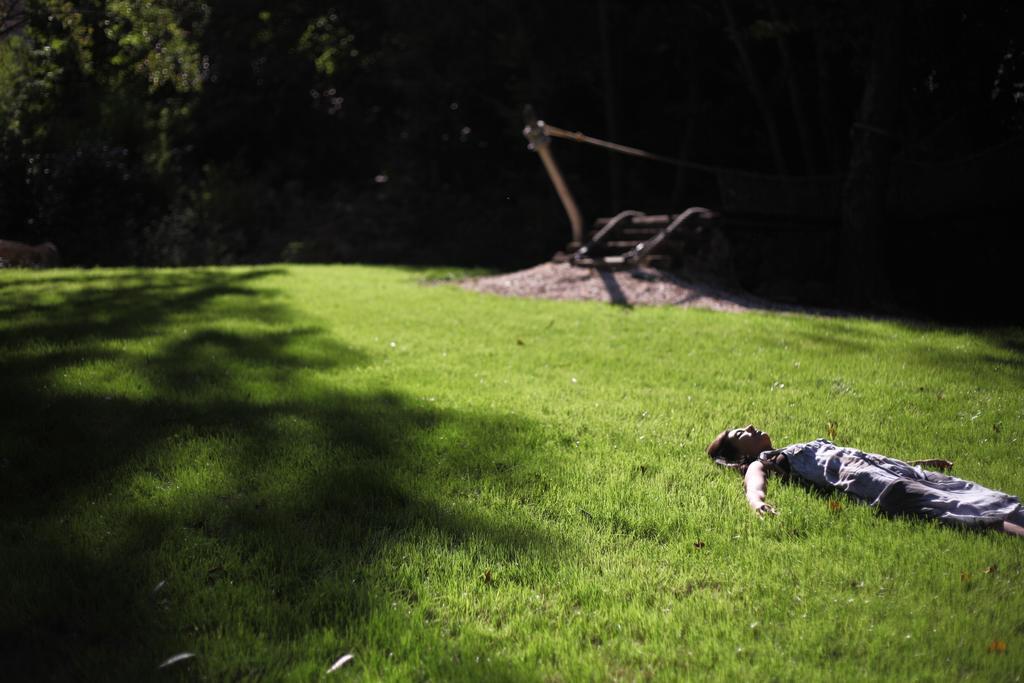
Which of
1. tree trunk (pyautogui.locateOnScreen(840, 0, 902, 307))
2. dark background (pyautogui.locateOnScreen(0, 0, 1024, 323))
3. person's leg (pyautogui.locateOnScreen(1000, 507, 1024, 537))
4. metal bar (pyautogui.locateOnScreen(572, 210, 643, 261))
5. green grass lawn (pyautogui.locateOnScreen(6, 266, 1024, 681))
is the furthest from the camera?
metal bar (pyautogui.locateOnScreen(572, 210, 643, 261))

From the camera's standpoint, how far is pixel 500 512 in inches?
122

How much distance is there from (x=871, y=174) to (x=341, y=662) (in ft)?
30.4

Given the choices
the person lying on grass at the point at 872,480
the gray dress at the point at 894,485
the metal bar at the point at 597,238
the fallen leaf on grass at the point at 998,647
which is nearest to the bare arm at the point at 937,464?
the person lying on grass at the point at 872,480

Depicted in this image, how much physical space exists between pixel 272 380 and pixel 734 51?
1204 cm

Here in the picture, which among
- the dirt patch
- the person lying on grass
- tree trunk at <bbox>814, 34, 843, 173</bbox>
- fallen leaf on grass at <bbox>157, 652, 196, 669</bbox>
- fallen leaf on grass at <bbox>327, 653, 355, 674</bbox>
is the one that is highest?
tree trunk at <bbox>814, 34, 843, 173</bbox>

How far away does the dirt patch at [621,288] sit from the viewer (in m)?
8.70

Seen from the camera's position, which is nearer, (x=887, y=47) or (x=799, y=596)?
(x=799, y=596)

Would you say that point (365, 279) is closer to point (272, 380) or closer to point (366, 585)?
point (272, 380)

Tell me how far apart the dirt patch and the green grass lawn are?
2.54 metres

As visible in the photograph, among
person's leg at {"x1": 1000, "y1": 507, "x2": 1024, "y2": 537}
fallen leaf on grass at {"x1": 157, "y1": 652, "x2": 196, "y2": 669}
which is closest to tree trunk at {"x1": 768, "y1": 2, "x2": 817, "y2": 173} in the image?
person's leg at {"x1": 1000, "y1": 507, "x2": 1024, "y2": 537}

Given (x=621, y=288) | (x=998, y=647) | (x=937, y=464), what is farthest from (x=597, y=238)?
(x=998, y=647)

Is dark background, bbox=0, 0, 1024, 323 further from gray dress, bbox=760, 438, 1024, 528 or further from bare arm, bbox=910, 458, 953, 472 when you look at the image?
gray dress, bbox=760, 438, 1024, 528

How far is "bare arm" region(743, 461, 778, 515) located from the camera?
123 inches

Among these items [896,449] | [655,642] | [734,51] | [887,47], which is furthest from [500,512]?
[734,51]
